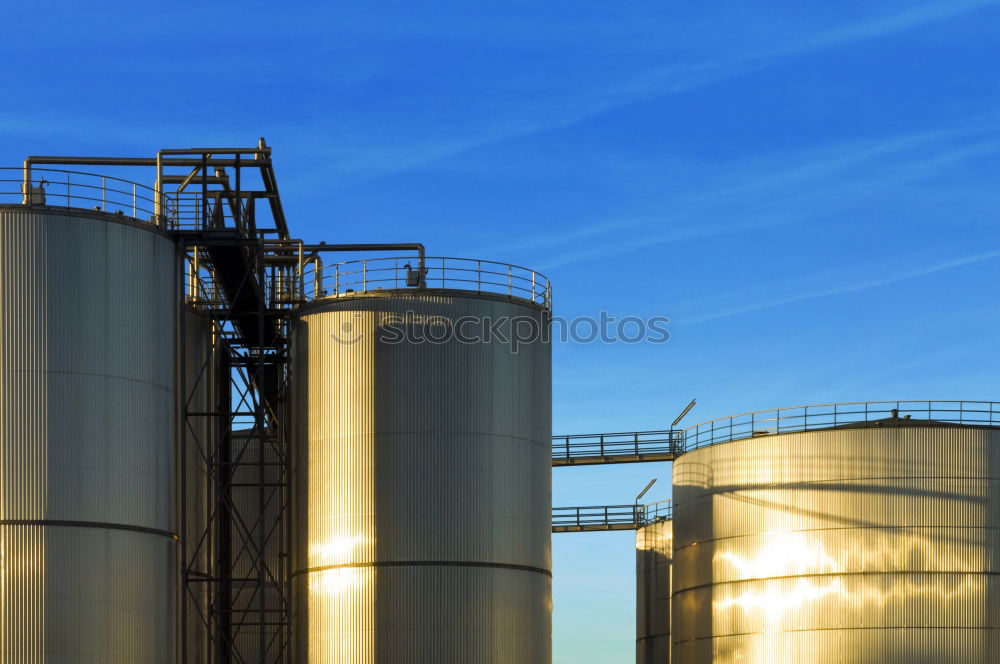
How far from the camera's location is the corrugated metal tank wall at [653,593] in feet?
209

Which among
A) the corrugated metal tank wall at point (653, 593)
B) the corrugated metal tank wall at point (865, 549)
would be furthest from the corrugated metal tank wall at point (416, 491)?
the corrugated metal tank wall at point (653, 593)

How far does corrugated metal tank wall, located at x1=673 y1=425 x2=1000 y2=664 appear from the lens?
150 feet

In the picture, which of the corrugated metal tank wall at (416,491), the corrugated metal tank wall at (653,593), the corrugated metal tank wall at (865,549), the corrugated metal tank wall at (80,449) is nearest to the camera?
the corrugated metal tank wall at (80,449)

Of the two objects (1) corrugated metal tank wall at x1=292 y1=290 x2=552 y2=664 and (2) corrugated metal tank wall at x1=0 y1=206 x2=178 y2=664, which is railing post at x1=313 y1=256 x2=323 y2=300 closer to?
(1) corrugated metal tank wall at x1=292 y1=290 x2=552 y2=664

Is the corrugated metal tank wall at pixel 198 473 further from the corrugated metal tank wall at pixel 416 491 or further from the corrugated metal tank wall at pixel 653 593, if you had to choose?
the corrugated metal tank wall at pixel 653 593

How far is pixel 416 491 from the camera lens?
4447cm

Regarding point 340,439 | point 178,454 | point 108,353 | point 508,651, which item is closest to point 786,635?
point 508,651

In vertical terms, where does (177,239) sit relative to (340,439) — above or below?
above

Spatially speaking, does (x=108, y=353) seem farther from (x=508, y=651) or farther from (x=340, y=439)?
(x=508, y=651)

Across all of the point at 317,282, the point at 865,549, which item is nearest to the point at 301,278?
the point at 317,282

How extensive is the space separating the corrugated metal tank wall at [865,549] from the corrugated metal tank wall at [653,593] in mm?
14423

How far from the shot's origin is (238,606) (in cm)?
5016

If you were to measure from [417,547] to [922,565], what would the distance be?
15.3 m

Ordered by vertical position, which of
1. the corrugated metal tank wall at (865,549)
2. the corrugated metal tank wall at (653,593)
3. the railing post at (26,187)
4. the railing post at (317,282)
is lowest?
Answer: the corrugated metal tank wall at (653,593)
